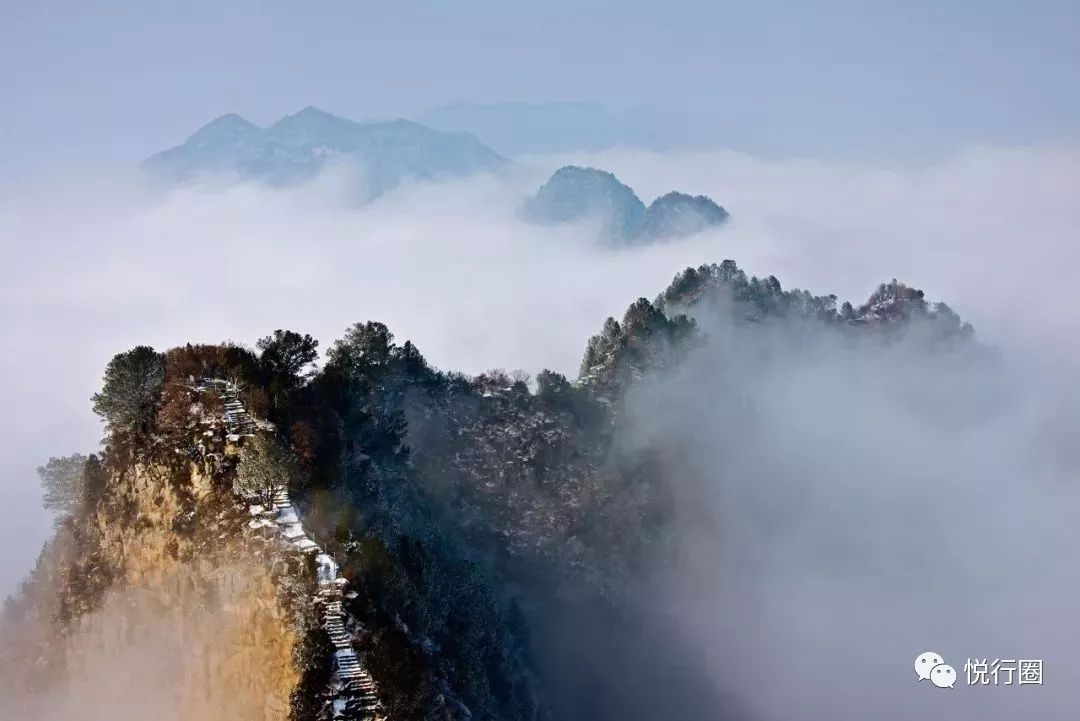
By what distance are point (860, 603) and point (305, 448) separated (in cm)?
7552

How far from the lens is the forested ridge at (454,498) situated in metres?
45.0

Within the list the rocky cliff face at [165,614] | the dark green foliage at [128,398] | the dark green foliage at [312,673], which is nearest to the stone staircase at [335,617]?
the dark green foliage at [312,673]

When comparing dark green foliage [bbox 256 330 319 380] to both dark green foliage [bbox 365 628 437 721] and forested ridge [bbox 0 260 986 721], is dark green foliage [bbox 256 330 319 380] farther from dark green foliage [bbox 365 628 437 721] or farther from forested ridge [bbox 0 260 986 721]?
dark green foliage [bbox 365 628 437 721]

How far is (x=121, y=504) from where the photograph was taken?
157 feet

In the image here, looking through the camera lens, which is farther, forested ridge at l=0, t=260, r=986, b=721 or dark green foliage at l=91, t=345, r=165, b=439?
dark green foliage at l=91, t=345, r=165, b=439

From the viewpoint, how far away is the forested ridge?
148 ft

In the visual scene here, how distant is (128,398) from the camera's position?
4988 centimetres

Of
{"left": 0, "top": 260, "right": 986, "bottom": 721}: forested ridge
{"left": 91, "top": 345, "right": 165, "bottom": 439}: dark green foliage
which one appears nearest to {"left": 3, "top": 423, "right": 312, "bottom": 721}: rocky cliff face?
{"left": 0, "top": 260, "right": 986, "bottom": 721}: forested ridge

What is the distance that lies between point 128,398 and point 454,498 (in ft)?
125

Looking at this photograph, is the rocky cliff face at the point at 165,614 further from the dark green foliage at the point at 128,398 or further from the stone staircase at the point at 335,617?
the dark green foliage at the point at 128,398

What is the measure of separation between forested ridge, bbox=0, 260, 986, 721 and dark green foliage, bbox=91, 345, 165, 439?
0.13 meters

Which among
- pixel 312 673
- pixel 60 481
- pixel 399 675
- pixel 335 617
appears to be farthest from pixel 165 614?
pixel 60 481

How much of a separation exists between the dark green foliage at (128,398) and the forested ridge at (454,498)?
13 centimetres

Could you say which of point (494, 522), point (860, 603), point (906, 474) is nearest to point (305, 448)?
point (494, 522)
